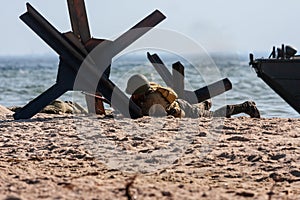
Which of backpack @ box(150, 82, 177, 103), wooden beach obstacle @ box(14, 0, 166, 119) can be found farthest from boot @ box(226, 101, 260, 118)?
wooden beach obstacle @ box(14, 0, 166, 119)

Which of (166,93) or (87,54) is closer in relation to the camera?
(87,54)

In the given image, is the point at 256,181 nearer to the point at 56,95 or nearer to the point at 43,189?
the point at 43,189

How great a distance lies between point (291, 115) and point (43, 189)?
11.9m

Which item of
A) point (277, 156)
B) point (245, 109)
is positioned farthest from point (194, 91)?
point (277, 156)

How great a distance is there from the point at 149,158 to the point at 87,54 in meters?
3.67

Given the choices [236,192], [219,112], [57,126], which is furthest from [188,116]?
[236,192]

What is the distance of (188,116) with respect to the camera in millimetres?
11531

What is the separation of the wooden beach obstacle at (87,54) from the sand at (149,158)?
37cm

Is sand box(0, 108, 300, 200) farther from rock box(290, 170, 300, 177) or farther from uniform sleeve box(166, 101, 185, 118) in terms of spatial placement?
uniform sleeve box(166, 101, 185, 118)

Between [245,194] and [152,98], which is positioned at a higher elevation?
[152,98]

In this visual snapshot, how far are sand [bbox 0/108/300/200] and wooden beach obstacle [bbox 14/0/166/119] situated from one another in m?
0.37

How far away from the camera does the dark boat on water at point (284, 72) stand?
13320 mm

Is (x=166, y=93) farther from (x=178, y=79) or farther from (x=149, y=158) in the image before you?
(x=149, y=158)

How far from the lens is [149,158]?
7.23 m
